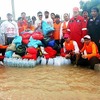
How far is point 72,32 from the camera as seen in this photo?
29.5ft

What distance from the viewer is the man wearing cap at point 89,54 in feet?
25.7

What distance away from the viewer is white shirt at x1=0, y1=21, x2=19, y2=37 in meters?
9.78

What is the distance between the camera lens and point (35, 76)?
7.00 metres

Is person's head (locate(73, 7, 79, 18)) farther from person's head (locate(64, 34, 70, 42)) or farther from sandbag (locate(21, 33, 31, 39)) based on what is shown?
sandbag (locate(21, 33, 31, 39))

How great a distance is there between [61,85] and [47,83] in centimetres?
38

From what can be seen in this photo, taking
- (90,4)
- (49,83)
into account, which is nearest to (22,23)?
(90,4)

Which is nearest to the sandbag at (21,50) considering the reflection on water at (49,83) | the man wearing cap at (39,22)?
the reflection on water at (49,83)

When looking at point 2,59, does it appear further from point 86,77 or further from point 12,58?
point 86,77

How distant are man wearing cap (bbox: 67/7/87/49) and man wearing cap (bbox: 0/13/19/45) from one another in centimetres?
214

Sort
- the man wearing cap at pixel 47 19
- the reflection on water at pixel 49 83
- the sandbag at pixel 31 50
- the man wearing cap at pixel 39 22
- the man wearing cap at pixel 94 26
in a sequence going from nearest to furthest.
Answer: the reflection on water at pixel 49 83 → the man wearing cap at pixel 94 26 → the sandbag at pixel 31 50 → the man wearing cap at pixel 47 19 → the man wearing cap at pixel 39 22

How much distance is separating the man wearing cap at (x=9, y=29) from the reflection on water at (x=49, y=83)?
211cm

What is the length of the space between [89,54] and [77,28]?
4.21 feet

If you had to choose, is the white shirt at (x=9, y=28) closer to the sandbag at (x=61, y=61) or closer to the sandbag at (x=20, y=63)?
the sandbag at (x=20, y=63)

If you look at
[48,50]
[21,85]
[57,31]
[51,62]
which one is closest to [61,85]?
[21,85]
